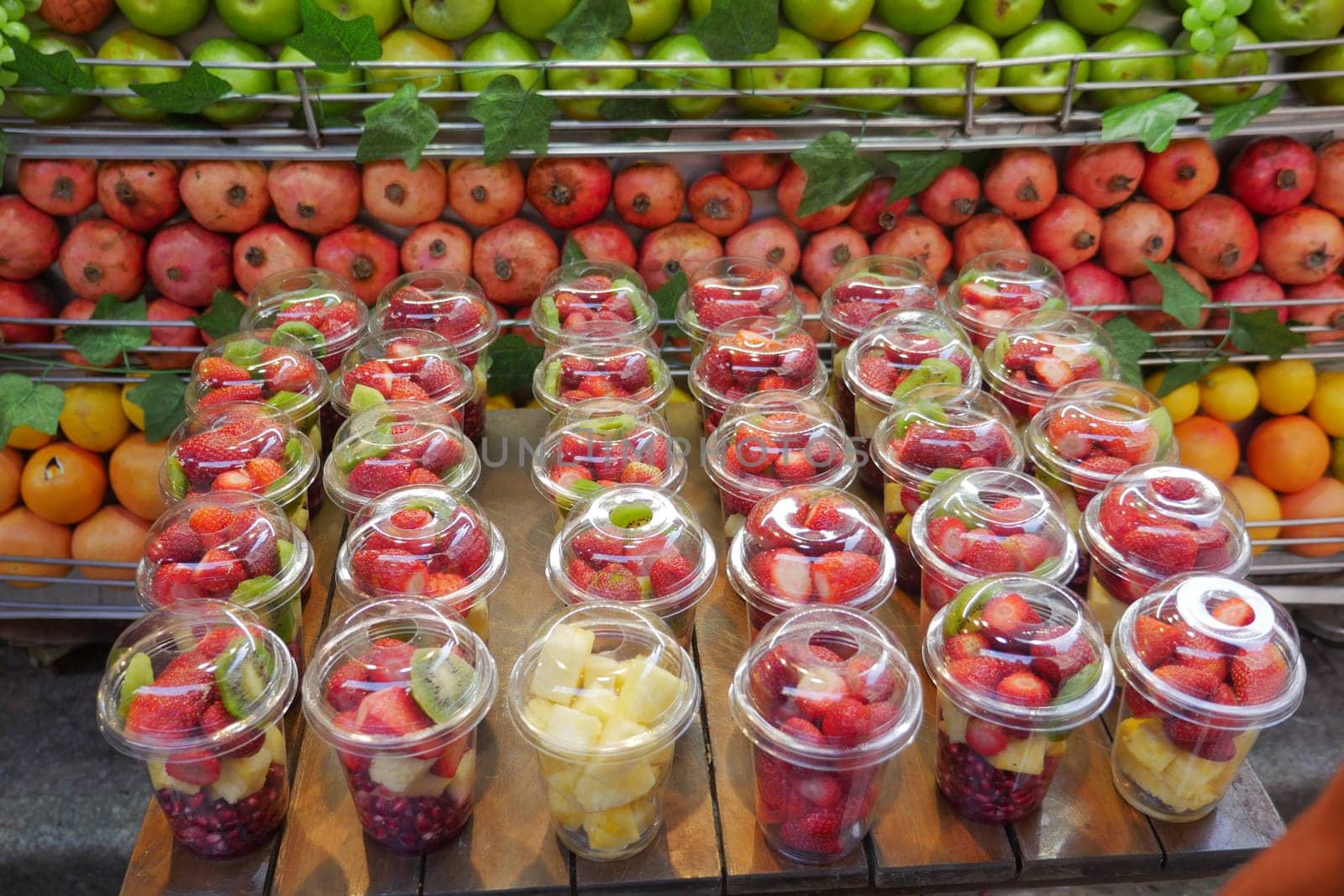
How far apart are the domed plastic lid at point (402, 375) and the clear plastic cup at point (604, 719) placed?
0.67 metres

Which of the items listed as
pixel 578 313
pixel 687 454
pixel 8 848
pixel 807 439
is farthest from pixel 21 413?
pixel 807 439

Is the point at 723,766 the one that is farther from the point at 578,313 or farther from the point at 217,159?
the point at 217,159

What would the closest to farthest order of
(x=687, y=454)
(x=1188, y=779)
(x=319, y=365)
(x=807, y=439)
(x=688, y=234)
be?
(x=1188, y=779)
(x=807, y=439)
(x=319, y=365)
(x=687, y=454)
(x=688, y=234)

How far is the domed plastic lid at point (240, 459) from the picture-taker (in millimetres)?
1622

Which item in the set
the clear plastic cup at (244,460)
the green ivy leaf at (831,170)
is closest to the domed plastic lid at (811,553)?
the clear plastic cup at (244,460)

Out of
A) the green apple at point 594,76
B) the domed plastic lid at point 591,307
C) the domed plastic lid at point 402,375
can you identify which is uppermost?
the green apple at point 594,76

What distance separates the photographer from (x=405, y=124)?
6.89 ft

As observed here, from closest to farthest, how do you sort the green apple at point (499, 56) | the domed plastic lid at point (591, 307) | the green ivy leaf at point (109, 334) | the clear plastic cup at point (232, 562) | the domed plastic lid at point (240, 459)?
1. the clear plastic cup at point (232, 562)
2. the domed plastic lid at point (240, 459)
3. the domed plastic lid at point (591, 307)
4. the green apple at point (499, 56)
5. the green ivy leaf at point (109, 334)

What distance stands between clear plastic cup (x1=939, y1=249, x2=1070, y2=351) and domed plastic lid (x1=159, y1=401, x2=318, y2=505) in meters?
1.32

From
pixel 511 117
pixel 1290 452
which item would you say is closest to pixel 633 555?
pixel 511 117

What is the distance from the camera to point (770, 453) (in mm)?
1693

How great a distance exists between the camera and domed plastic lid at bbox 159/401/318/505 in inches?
63.9

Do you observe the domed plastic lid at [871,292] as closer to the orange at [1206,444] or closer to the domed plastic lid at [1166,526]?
the domed plastic lid at [1166,526]

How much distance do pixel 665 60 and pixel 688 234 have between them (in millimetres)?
405
